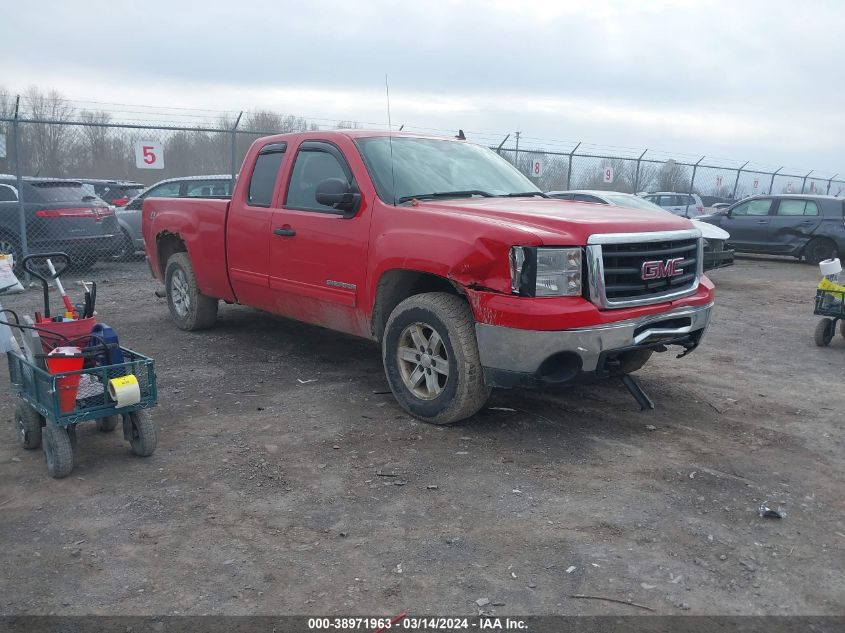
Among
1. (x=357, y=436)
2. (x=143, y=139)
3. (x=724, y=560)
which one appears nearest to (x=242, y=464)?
(x=357, y=436)

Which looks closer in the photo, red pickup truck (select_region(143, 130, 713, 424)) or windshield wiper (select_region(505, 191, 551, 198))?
red pickup truck (select_region(143, 130, 713, 424))

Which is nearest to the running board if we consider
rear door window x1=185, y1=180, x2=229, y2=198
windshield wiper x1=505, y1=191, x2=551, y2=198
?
windshield wiper x1=505, y1=191, x2=551, y2=198

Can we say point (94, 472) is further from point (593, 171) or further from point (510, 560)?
point (593, 171)

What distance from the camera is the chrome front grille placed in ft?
14.5

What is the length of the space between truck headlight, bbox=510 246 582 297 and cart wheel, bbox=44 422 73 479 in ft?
8.78

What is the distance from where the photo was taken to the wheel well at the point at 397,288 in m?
5.09

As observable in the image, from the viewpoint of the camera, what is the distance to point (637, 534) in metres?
3.52

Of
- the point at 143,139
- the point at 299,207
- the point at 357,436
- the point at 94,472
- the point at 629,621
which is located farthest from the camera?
the point at 143,139

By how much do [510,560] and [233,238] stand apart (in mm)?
4347

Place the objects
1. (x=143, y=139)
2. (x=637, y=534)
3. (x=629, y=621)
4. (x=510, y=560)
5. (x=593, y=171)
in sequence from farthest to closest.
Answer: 1. (x=593, y=171)
2. (x=143, y=139)
3. (x=637, y=534)
4. (x=510, y=560)
5. (x=629, y=621)

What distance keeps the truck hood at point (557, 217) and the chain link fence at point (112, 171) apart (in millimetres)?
2478

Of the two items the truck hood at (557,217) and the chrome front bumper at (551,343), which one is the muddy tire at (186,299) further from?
the chrome front bumper at (551,343)

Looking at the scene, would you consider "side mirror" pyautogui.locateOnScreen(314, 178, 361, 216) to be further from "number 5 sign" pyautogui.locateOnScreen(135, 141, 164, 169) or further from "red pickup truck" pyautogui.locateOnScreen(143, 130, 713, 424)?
"number 5 sign" pyautogui.locateOnScreen(135, 141, 164, 169)

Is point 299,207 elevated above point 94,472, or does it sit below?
above
